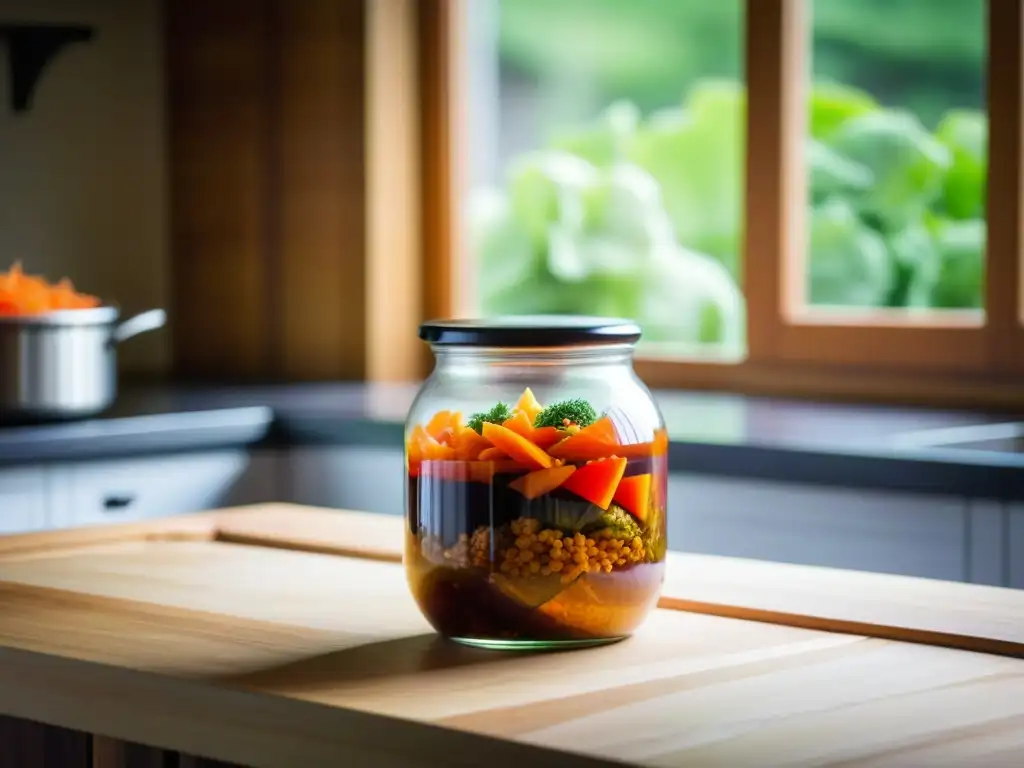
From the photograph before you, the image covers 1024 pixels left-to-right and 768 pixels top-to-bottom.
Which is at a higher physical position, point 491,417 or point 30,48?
point 30,48

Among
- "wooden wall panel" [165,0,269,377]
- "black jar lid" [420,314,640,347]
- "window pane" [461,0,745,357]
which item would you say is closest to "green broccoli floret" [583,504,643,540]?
"black jar lid" [420,314,640,347]

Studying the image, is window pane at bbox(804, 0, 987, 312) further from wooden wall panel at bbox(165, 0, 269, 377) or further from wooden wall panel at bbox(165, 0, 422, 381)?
wooden wall panel at bbox(165, 0, 269, 377)

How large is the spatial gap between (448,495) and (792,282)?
1928 millimetres

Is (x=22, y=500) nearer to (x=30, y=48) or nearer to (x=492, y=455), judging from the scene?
(x=30, y=48)

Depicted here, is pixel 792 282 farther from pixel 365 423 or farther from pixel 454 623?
pixel 454 623

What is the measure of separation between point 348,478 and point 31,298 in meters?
0.54

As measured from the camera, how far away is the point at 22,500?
91.4 inches

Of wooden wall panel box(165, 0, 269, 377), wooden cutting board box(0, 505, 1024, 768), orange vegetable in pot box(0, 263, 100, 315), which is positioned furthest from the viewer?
wooden wall panel box(165, 0, 269, 377)

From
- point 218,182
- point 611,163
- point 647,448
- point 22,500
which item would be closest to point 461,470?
point 647,448

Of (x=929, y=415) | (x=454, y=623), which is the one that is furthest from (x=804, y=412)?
(x=454, y=623)

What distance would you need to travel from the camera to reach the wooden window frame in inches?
100

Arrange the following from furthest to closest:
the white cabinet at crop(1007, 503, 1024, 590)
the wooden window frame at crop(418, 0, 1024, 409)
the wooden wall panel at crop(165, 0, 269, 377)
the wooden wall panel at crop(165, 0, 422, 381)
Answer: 1. the wooden wall panel at crop(165, 0, 269, 377)
2. the wooden wall panel at crop(165, 0, 422, 381)
3. the wooden window frame at crop(418, 0, 1024, 409)
4. the white cabinet at crop(1007, 503, 1024, 590)

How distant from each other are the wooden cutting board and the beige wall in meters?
2.07

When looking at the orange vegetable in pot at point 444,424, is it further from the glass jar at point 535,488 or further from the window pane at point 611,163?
the window pane at point 611,163
